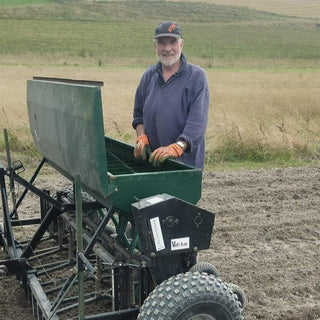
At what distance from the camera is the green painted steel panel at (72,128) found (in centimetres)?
320

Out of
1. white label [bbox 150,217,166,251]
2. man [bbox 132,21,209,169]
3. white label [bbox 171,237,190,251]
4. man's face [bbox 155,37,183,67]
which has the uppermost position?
man's face [bbox 155,37,183,67]

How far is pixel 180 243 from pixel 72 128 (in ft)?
3.42

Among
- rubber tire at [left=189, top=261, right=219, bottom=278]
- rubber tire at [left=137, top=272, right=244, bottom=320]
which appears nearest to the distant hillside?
rubber tire at [left=189, top=261, right=219, bottom=278]

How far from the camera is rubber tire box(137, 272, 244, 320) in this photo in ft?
10.0

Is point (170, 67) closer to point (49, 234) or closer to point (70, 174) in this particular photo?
point (70, 174)

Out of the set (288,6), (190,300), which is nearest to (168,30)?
(190,300)

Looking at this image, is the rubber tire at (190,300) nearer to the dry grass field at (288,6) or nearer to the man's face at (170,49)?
the man's face at (170,49)

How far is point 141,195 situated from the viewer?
3.35 m

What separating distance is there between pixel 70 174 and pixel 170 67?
3.69 ft

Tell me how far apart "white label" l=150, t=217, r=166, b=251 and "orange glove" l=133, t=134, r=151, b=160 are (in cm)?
121

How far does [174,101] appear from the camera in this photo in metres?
→ 4.21

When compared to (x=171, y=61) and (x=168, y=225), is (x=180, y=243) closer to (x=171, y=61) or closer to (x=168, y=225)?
(x=168, y=225)

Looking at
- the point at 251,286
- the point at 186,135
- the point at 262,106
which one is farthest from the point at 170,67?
the point at 262,106

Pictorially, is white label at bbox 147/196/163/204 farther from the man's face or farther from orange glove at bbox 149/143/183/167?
the man's face
